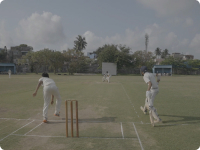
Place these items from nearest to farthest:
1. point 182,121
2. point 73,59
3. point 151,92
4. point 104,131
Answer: point 104,131 → point 151,92 → point 182,121 → point 73,59

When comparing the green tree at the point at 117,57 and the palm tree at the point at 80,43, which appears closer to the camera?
the green tree at the point at 117,57

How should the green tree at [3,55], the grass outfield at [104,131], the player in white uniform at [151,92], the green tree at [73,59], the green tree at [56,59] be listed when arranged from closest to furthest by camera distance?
the grass outfield at [104,131], the player in white uniform at [151,92], the green tree at [56,59], the green tree at [73,59], the green tree at [3,55]

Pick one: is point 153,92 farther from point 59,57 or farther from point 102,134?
point 59,57

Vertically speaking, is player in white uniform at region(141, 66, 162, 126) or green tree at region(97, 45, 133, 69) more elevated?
green tree at region(97, 45, 133, 69)

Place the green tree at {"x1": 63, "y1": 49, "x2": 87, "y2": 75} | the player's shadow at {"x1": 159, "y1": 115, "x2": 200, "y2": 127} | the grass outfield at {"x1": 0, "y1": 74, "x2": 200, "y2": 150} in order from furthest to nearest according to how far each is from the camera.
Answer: the green tree at {"x1": 63, "y1": 49, "x2": 87, "y2": 75}
the player's shadow at {"x1": 159, "y1": 115, "x2": 200, "y2": 127}
the grass outfield at {"x1": 0, "y1": 74, "x2": 200, "y2": 150}

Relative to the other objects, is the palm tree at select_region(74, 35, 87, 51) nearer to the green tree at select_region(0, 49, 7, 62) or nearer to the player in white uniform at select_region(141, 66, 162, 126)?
the green tree at select_region(0, 49, 7, 62)

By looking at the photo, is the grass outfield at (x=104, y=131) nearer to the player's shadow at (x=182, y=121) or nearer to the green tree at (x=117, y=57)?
the player's shadow at (x=182, y=121)

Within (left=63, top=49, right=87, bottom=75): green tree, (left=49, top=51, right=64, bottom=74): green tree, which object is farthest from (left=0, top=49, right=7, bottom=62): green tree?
(left=63, top=49, right=87, bottom=75): green tree

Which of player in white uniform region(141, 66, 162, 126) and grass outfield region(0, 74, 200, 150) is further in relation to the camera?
player in white uniform region(141, 66, 162, 126)

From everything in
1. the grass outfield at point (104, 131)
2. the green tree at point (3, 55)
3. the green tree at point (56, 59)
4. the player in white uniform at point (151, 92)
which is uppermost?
the green tree at point (3, 55)

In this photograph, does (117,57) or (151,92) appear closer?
(151,92)

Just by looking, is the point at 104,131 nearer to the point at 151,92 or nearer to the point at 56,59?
the point at 151,92

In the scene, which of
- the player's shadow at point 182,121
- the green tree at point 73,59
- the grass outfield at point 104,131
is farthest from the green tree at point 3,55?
the player's shadow at point 182,121

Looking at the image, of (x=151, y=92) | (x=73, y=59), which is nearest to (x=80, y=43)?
(x=73, y=59)
